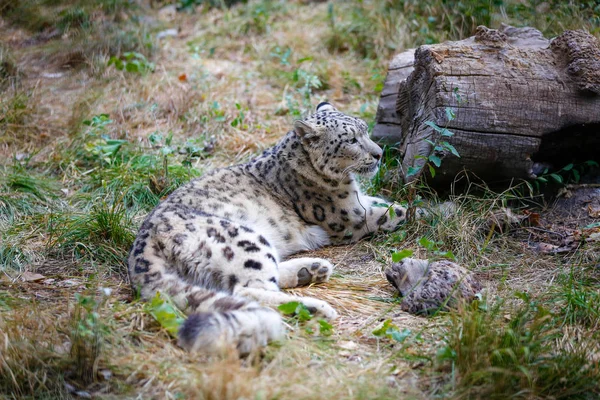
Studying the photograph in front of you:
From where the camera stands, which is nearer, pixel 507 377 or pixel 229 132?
pixel 507 377

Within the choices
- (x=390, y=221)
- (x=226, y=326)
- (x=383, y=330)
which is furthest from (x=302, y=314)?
(x=390, y=221)

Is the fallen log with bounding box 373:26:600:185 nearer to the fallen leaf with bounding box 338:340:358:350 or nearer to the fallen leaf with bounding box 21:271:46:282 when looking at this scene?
the fallen leaf with bounding box 338:340:358:350

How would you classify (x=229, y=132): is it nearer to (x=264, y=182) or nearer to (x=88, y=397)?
Answer: (x=264, y=182)

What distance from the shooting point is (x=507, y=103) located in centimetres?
575

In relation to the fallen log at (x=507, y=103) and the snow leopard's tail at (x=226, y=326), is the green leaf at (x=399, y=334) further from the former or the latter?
the fallen log at (x=507, y=103)

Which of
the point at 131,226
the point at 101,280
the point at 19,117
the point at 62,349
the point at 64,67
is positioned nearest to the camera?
the point at 62,349

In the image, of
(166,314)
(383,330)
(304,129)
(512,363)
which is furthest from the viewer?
(304,129)

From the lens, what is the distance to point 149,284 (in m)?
4.47

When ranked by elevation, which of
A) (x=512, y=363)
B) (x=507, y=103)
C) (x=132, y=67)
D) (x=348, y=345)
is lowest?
(x=348, y=345)

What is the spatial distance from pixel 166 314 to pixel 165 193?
9.31 feet

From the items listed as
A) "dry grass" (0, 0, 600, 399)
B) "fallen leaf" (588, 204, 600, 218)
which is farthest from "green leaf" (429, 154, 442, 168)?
"fallen leaf" (588, 204, 600, 218)

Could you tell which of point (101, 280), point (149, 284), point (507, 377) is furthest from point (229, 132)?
point (507, 377)

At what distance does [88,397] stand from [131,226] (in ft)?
8.22

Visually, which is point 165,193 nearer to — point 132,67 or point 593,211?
point 132,67
